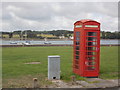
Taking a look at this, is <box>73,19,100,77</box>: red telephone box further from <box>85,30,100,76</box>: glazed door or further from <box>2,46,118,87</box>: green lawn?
<box>2,46,118,87</box>: green lawn

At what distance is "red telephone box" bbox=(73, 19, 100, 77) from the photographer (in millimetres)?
8766

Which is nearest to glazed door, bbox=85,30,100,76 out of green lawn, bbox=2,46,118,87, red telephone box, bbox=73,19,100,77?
red telephone box, bbox=73,19,100,77

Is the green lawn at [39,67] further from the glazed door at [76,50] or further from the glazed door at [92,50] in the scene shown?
the glazed door at [92,50]

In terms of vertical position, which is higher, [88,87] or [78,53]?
[78,53]

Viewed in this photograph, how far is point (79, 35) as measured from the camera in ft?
29.8

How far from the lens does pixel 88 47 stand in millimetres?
9016

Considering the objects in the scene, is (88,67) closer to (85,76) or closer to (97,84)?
(85,76)

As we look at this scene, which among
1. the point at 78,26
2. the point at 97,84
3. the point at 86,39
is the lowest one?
the point at 97,84

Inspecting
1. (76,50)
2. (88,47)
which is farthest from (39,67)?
(88,47)

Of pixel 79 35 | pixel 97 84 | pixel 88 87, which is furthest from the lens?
pixel 79 35

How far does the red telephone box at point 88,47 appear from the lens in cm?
877

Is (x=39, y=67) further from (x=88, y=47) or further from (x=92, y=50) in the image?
(x=92, y=50)

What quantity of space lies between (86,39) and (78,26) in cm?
85

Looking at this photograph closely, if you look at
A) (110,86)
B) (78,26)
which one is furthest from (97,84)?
(78,26)
